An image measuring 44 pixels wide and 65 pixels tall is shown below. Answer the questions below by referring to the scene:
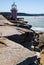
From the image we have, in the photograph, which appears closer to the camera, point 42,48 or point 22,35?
point 22,35

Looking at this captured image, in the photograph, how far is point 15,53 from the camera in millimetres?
3287

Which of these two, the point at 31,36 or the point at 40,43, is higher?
the point at 31,36

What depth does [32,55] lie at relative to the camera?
320 centimetres

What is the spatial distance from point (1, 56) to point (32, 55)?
1.59 ft

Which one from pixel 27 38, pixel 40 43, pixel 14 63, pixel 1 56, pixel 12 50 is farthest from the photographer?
pixel 40 43

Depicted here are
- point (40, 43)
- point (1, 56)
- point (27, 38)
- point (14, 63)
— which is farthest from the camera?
point (40, 43)

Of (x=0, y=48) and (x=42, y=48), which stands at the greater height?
(x=0, y=48)

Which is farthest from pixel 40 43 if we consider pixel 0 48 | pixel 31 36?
pixel 0 48

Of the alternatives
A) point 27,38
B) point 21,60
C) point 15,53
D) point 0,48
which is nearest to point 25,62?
point 21,60

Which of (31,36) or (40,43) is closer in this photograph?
(31,36)

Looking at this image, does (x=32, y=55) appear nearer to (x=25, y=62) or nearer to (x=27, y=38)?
(x=25, y=62)

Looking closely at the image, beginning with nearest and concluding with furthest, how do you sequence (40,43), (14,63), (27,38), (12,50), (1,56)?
(14,63), (1,56), (12,50), (27,38), (40,43)

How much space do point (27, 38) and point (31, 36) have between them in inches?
6.3

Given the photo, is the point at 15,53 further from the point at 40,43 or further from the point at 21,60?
the point at 40,43
